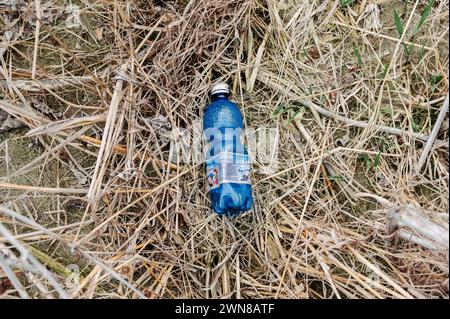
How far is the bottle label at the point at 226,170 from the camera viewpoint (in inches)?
→ 77.9

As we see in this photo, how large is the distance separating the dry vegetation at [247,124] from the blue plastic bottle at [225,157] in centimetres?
6

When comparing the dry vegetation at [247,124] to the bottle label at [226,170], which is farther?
the bottle label at [226,170]

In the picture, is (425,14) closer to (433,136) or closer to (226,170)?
(433,136)

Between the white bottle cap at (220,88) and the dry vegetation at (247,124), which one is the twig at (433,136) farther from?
the white bottle cap at (220,88)

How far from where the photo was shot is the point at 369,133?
2025 mm

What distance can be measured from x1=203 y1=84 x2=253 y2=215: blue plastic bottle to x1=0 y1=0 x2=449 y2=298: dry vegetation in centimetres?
6

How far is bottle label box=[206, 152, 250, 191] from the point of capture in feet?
6.49

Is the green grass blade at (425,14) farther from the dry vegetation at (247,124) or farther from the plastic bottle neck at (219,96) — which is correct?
the plastic bottle neck at (219,96)

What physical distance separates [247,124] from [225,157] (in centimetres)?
23

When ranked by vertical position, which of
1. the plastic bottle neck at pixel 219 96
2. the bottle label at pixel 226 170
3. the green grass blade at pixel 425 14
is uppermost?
the green grass blade at pixel 425 14

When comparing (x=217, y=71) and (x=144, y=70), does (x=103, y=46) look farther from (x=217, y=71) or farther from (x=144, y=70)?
(x=217, y=71)

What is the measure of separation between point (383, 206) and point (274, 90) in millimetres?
690

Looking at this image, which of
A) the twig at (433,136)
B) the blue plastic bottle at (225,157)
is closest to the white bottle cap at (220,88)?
the blue plastic bottle at (225,157)

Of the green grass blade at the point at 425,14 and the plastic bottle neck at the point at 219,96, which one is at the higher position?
the green grass blade at the point at 425,14
